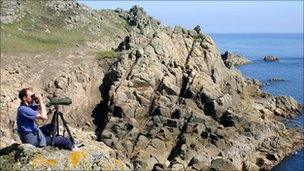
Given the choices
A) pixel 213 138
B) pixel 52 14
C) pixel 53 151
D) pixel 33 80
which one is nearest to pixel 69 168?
pixel 53 151

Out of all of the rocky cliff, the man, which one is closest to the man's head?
the man

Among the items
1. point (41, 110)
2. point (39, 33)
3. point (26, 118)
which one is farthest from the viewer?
point (39, 33)

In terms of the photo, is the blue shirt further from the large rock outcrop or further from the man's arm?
the large rock outcrop

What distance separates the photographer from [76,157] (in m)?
Answer: 14.2

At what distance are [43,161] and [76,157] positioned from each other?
92 cm

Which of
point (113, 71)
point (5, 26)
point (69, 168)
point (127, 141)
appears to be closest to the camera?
point (69, 168)

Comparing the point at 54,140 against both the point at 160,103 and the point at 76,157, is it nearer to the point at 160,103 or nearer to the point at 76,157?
the point at 76,157

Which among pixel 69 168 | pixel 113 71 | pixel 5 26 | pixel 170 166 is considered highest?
pixel 5 26

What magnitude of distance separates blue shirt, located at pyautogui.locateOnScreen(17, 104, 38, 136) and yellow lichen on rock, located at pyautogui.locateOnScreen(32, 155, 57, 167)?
3.64ft

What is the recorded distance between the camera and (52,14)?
3014 inches

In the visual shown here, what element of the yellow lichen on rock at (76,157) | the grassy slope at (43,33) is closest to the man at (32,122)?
the yellow lichen on rock at (76,157)

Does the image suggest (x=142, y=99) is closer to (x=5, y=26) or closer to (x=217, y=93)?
(x=217, y=93)

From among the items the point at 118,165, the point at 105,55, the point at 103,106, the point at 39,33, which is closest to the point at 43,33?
the point at 39,33

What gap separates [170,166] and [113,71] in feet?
51.4
